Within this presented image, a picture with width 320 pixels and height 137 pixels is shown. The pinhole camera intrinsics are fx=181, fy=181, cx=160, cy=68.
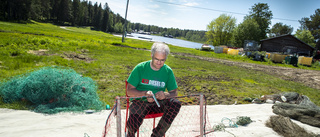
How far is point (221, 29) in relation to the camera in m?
56.6

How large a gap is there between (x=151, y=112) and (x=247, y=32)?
5067cm

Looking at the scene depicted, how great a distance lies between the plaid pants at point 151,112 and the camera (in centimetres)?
261

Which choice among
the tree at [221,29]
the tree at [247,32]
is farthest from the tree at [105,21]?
the tree at [247,32]

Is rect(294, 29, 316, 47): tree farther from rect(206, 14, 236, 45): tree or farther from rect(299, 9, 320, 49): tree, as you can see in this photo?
rect(206, 14, 236, 45): tree

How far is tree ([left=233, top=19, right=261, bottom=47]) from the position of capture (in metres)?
46.5

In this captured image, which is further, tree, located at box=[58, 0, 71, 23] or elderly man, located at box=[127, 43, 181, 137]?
tree, located at box=[58, 0, 71, 23]

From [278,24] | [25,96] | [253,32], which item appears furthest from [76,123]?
[278,24]

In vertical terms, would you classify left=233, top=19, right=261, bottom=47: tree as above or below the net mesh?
above

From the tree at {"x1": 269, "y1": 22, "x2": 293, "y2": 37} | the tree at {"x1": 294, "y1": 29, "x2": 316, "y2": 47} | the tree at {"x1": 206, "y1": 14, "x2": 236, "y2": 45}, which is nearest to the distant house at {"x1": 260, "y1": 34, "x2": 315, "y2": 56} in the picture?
the tree at {"x1": 294, "y1": 29, "x2": 316, "y2": 47}

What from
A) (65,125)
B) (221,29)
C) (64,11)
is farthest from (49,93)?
(64,11)

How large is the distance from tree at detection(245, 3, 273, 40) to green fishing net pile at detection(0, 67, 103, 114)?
53212 mm

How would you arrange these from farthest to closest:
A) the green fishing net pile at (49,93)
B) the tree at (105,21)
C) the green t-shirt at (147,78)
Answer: the tree at (105,21)
the green fishing net pile at (49,93)
the green t-shirt at (147,78)

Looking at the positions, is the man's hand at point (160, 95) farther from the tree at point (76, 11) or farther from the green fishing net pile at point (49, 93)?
the tree at point (76, 11)

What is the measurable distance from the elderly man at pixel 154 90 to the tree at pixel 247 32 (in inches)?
1981
